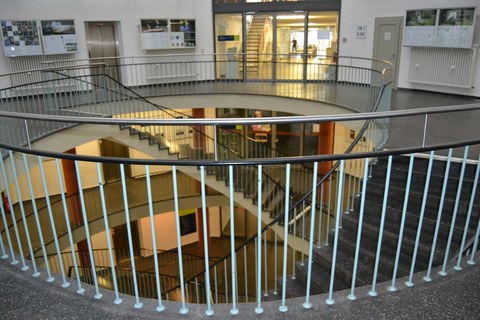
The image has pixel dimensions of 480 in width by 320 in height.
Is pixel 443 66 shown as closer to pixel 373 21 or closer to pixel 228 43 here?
pixel 373 21

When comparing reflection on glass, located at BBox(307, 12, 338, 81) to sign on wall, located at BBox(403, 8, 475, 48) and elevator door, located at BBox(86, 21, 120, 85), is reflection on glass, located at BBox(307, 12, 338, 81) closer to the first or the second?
sign on wall, located at BBox(403, 8, 475, 48)

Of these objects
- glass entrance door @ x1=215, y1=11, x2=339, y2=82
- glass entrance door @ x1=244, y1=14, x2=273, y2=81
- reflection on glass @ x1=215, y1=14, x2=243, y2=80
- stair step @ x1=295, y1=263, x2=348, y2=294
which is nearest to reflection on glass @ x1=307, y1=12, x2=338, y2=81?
glass entrance door @ x1=215, y1=11, x2=339, y2=82

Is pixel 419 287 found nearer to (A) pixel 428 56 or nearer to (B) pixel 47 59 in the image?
(A) pixel 428 56

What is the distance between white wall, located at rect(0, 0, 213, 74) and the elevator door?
0.34m

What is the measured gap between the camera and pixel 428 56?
36.2ft

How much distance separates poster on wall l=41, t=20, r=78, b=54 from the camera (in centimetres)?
1166

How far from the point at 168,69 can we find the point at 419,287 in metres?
12.2

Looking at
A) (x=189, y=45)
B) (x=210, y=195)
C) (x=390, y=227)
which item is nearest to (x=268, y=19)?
(x=189, y=45)

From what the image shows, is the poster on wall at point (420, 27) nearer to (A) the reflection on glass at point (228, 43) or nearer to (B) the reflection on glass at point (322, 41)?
(B) the reflection on glass at point (322, 41)

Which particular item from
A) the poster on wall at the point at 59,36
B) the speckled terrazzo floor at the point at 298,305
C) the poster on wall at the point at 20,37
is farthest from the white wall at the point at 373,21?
the speckled terrazzo floor at the point at 298,305

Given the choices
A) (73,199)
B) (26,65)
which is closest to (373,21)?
(26,65)

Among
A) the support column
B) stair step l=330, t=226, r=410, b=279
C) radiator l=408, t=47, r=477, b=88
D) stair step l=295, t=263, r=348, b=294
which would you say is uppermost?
radiator l=408, t=47, r=477, b=88

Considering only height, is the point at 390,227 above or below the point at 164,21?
below

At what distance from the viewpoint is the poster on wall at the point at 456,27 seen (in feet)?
32.3
